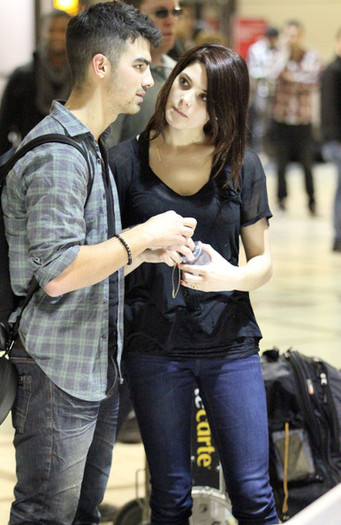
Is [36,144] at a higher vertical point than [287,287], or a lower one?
higher

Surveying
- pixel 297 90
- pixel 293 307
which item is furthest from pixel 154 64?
pixel 297 90

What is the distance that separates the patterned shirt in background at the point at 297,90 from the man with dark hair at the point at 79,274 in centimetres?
1132

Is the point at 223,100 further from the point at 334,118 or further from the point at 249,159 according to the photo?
the point at 334,118

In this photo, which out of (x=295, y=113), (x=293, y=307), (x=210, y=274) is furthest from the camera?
(x=295, y=113)

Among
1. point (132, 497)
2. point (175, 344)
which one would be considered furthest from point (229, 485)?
point (132, 497)

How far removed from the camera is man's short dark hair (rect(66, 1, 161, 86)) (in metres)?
2.56

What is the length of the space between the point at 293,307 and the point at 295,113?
6.48 metres

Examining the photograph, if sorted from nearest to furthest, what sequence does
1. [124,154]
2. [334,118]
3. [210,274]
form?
[210,274]
[124,154]
[334,118]

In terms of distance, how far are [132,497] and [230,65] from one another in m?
2.00

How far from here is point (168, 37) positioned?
4102 mm

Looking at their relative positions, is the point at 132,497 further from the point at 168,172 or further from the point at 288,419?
the point at 168,172

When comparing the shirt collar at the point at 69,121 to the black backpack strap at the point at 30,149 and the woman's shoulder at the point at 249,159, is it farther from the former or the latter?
the woman's shoulder at the point at 249,159

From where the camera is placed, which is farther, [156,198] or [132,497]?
[132,497]

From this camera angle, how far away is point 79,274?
95.5 inches
